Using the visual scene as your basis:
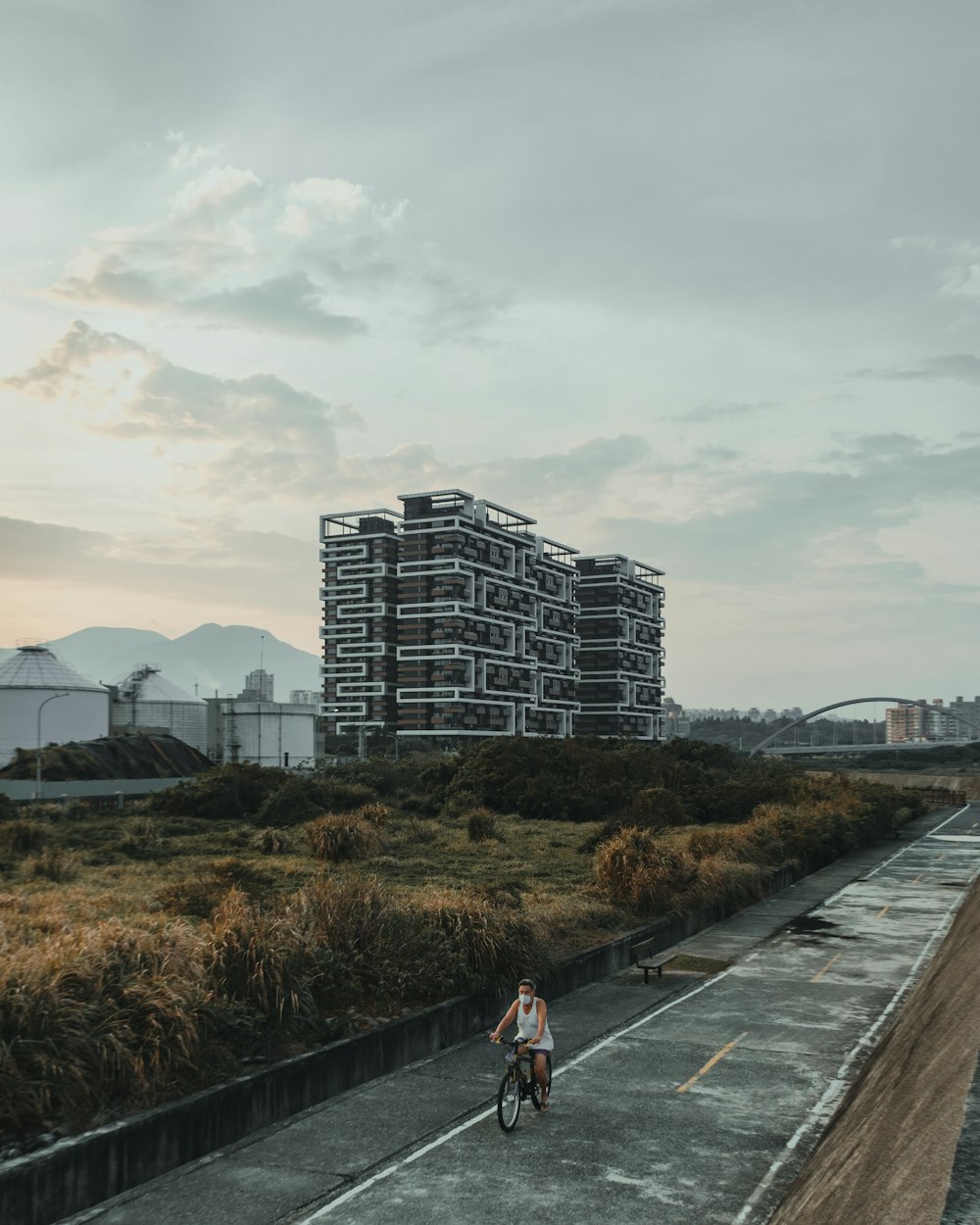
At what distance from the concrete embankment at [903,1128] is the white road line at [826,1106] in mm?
240

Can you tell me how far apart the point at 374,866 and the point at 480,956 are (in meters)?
14.7

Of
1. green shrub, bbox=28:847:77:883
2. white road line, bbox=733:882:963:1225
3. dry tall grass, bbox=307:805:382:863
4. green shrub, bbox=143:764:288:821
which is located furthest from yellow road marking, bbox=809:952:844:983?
green shrub, bbox=143:764:288:821

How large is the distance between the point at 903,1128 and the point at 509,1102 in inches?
186

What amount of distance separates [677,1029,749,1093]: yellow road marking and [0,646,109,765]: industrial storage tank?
296 feet

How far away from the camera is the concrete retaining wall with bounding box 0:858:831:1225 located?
1066 centimetres

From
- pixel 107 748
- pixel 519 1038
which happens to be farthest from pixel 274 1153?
pixel 107 748

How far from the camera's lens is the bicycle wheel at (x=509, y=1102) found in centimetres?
1341

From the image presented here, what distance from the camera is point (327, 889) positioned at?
734 inches

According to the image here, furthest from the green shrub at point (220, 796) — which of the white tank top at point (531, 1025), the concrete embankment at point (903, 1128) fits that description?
the white tank top at point (531, 1025)

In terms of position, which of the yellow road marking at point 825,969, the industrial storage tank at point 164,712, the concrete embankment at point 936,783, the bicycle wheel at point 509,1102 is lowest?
the concrete embankment at point 936,783

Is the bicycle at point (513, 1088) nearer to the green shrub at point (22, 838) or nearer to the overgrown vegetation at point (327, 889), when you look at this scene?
the overgrown vegetation at point (327, 889)

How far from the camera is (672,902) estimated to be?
91.2 feet

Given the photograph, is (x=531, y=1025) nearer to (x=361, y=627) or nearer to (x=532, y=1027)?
(x=532, y=1027)

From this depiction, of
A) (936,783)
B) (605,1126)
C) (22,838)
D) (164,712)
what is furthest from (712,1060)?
(164,712)
